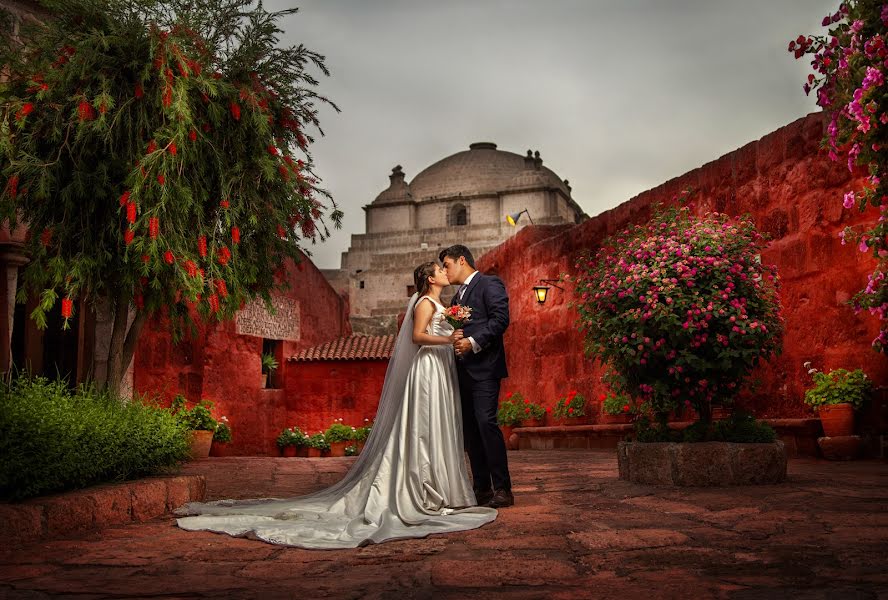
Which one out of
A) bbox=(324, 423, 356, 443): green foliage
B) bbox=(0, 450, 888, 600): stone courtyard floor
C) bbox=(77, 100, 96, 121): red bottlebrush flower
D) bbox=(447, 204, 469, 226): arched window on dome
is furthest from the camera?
bbox=(447, 204, 469, 226): arched window on dome

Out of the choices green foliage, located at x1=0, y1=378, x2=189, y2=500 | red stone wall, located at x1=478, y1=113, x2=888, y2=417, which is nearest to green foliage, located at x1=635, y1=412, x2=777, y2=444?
red stone wall, located at x1=478, y1=113, x2=888, y2=417

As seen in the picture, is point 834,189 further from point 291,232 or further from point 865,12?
point 291,232

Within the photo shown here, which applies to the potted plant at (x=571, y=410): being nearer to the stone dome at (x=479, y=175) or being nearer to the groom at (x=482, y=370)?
the groom at (x=482, y=370)

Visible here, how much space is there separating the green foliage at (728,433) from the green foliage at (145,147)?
3593 millimetres

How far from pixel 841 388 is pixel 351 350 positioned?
13185mm

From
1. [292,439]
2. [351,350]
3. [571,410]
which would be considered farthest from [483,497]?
[351,350]

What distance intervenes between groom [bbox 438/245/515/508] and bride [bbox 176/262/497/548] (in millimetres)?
103

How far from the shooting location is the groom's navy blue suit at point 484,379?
14.8 feet

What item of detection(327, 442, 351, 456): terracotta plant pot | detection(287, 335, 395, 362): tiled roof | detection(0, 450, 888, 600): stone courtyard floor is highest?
Answer: detection(287, 335, 395, 362): tiled roof

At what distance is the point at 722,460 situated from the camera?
16.3ft

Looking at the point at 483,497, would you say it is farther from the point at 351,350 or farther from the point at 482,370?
the point at 351,350

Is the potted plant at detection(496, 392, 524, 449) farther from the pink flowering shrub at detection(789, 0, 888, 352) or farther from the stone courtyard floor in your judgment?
the pink flowering shrub at detection(789, 0, 888, 352)

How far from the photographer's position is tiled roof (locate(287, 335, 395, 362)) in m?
17.7

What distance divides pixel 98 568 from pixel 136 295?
3.46 m
